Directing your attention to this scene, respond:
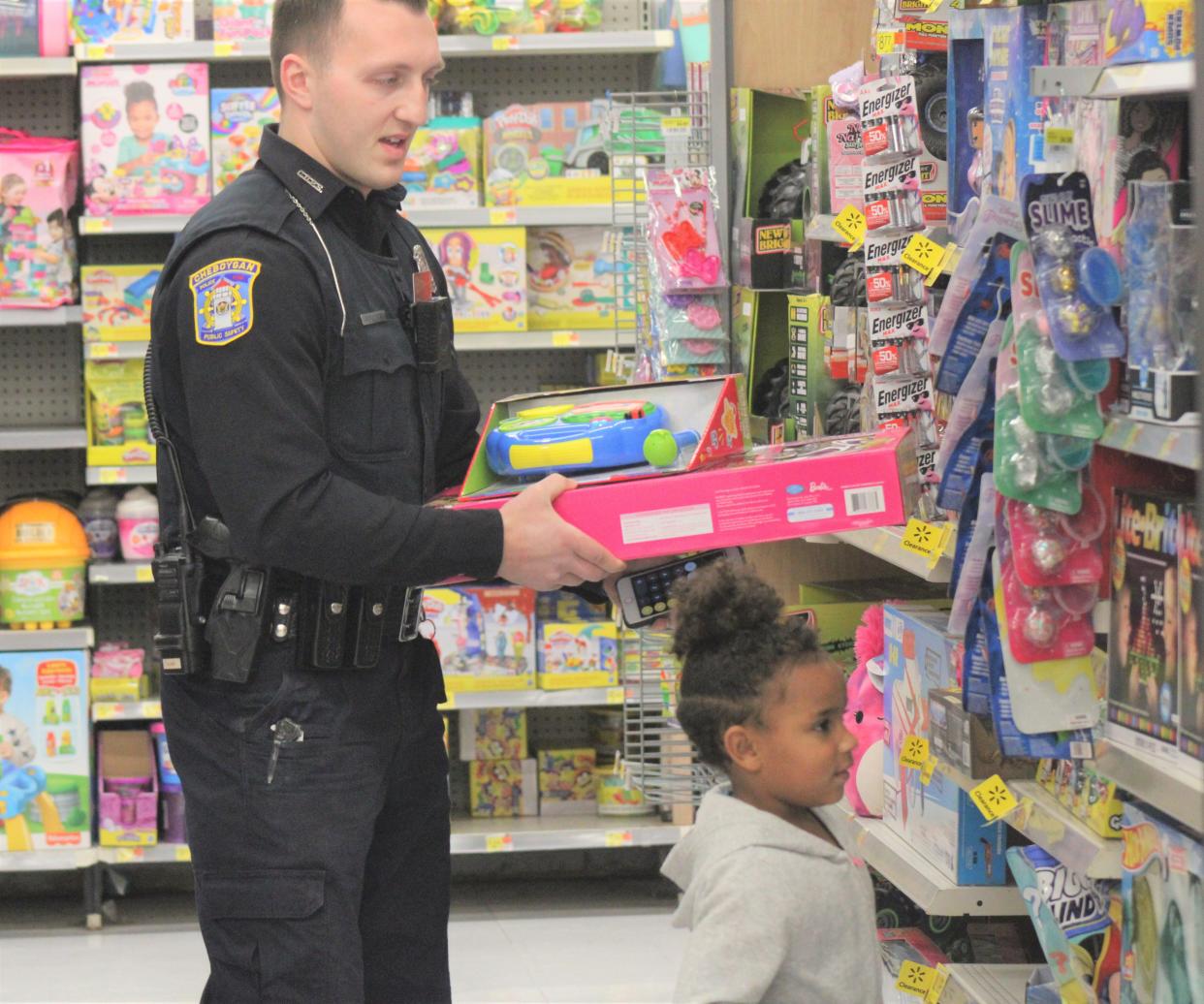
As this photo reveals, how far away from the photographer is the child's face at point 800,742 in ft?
5.88

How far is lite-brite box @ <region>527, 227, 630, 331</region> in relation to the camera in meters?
4.77

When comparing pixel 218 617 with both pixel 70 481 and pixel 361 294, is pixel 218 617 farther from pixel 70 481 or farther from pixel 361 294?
→ pixel 70 481

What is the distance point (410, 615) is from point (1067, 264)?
3.47ft

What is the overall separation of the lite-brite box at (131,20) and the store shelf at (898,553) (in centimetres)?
265

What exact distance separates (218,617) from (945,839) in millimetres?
1113

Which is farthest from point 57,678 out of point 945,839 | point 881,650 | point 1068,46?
point 1068,46

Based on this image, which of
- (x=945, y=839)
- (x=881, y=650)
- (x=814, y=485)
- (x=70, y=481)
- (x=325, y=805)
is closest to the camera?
(x=814, y=485)

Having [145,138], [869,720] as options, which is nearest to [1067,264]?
[869,720]

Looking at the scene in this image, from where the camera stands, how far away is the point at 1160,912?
1771 millimetres

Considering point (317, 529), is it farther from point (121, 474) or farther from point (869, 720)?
point (121, 474)

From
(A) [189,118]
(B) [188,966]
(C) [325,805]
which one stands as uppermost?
(A) [189,118]

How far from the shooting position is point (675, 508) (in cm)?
208

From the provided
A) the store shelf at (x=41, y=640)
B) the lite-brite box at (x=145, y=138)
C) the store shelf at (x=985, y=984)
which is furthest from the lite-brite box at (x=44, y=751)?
the store shelf at (x=985, y=984)

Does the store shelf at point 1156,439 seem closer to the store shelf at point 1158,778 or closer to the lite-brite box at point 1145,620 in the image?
the lite-brite box at point 1145,620
